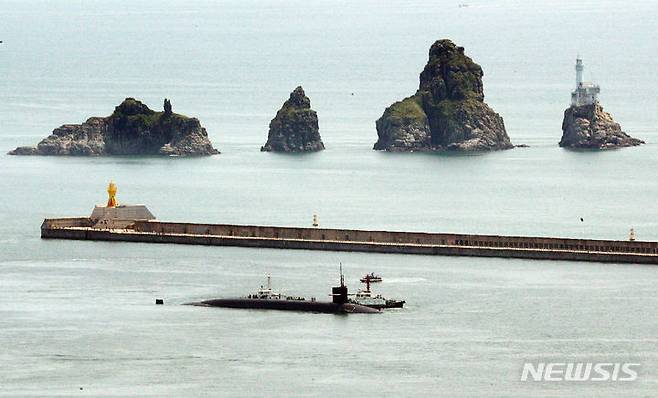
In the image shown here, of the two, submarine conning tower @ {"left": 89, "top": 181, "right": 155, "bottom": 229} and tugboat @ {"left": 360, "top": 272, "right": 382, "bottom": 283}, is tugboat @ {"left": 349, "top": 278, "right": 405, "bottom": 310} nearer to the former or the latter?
tugboat @ {"left": 360, "top": 272, "right": 382, "bottom": 283}

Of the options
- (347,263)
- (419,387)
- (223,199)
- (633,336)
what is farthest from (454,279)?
(223,199)

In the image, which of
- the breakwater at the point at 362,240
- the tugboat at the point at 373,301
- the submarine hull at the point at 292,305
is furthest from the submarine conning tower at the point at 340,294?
the breakwater at the point at 362,240

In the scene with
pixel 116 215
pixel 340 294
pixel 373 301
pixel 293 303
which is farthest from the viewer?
pixel 116 215

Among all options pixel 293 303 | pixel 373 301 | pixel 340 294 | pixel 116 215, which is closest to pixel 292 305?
pixel 293 303

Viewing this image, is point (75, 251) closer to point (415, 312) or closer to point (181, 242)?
point (181, 242)

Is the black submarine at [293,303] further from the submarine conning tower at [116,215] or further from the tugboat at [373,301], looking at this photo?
the submarine conning tower at [116,215]

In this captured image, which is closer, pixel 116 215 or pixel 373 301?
pixel 373 301

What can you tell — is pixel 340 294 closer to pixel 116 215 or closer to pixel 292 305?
pixel 292 305
